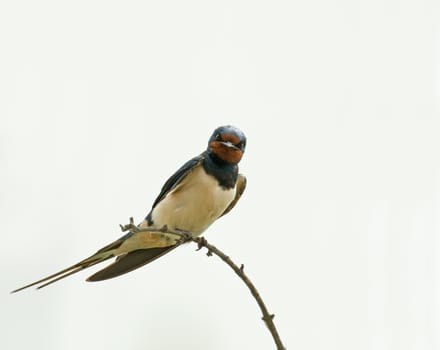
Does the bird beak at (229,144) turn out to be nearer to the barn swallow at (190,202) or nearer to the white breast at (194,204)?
the barn swallow at (190,202)

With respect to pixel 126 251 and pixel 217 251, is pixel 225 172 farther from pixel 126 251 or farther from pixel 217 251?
pixel 217 251

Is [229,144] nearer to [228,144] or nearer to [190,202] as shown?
[228,144]

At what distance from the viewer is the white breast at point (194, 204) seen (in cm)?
570

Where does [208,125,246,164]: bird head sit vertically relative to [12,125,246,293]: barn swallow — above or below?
above

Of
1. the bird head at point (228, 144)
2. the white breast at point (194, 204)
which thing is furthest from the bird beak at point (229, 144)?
the white breast at point (194, 204)

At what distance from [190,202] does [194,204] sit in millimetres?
32

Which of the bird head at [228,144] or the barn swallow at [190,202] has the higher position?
the bird head at [228,144]

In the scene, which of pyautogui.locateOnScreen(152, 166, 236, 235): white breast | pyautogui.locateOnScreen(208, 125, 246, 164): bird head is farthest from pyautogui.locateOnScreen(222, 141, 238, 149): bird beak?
pyautogui.locateOnScreen(152, 166, 236, 235): white breast

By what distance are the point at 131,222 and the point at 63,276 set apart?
143 cm

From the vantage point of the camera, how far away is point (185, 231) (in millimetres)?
5641

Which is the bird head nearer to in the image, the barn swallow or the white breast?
the barn swallow

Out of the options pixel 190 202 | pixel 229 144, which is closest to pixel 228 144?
pixel 229 144

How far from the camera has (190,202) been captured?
5.71 m

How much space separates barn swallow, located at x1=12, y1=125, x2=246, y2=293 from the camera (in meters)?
5.71
